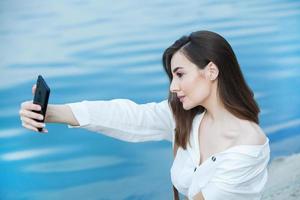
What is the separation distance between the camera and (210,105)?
1.71 metres

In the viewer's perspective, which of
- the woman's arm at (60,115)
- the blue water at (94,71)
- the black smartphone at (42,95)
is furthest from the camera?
the blue water at (94,71)

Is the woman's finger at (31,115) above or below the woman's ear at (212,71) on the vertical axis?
below

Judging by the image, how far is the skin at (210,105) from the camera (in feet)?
5.38

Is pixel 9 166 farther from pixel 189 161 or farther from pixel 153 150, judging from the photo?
pixel 189 161

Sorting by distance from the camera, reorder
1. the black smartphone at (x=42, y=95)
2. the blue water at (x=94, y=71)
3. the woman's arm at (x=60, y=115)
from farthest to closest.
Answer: the blue water at (x=94, y=71)
the woman's arm at (x=60, y=115)
the black smartphone at (x=42, y=95)

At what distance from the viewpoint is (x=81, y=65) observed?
2.26 m

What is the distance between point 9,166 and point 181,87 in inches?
35.0

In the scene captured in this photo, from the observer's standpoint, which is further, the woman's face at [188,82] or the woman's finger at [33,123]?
the woman's face at [188,82]

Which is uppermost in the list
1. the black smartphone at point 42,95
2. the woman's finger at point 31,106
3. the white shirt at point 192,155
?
the black smartphone at point 42,95

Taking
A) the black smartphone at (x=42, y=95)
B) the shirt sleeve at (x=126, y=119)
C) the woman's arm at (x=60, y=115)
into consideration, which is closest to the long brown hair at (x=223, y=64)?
the shirt sleeve at (x=126, y=119)

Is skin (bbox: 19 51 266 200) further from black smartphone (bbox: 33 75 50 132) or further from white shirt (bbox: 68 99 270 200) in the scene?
black smartphone (bbox: 33 75 50 132)

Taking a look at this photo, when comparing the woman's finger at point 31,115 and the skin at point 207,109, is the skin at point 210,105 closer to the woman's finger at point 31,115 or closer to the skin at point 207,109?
the skin at point 207,109

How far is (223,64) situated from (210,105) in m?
0.15

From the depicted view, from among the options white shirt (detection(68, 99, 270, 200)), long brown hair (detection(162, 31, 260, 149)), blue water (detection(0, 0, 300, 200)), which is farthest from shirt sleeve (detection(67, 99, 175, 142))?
blue water (detection(0, 0, 300, 200))
